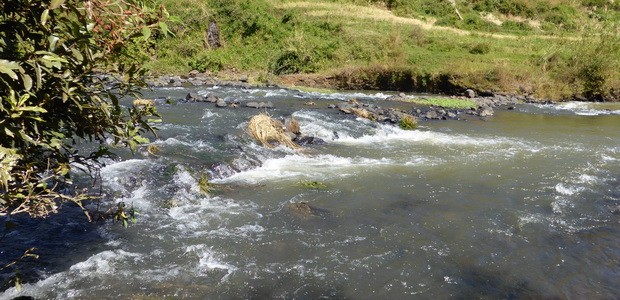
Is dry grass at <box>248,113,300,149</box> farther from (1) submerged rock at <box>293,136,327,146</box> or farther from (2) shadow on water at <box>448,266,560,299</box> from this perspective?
(2) shadow on water at <box>448,266,560,299</box>

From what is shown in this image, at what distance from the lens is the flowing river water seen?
6.17 m

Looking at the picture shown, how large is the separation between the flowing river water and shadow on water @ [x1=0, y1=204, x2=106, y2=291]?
3 cm

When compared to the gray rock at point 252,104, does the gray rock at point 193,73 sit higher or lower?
lower

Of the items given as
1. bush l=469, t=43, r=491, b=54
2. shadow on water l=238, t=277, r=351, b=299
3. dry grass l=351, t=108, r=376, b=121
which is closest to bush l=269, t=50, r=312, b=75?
bush l=469, t=43, r=491, b=54

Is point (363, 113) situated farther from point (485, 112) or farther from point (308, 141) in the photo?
point (485, 112)

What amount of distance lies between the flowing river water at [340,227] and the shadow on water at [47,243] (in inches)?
1.3

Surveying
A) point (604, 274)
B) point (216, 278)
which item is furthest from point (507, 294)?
point (216, 278)

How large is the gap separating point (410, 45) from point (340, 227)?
32435 millimetres

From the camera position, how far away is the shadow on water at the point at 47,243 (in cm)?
613

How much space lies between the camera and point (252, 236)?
24.9 ft

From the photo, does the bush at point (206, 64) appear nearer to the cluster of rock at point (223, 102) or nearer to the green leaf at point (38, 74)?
the cluster of rock at point (223, 102)

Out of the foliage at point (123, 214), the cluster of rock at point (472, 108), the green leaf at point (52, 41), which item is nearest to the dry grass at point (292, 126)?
the cluster of rock at point (472, 108)

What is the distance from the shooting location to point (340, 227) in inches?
318

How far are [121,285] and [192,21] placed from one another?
132ft
